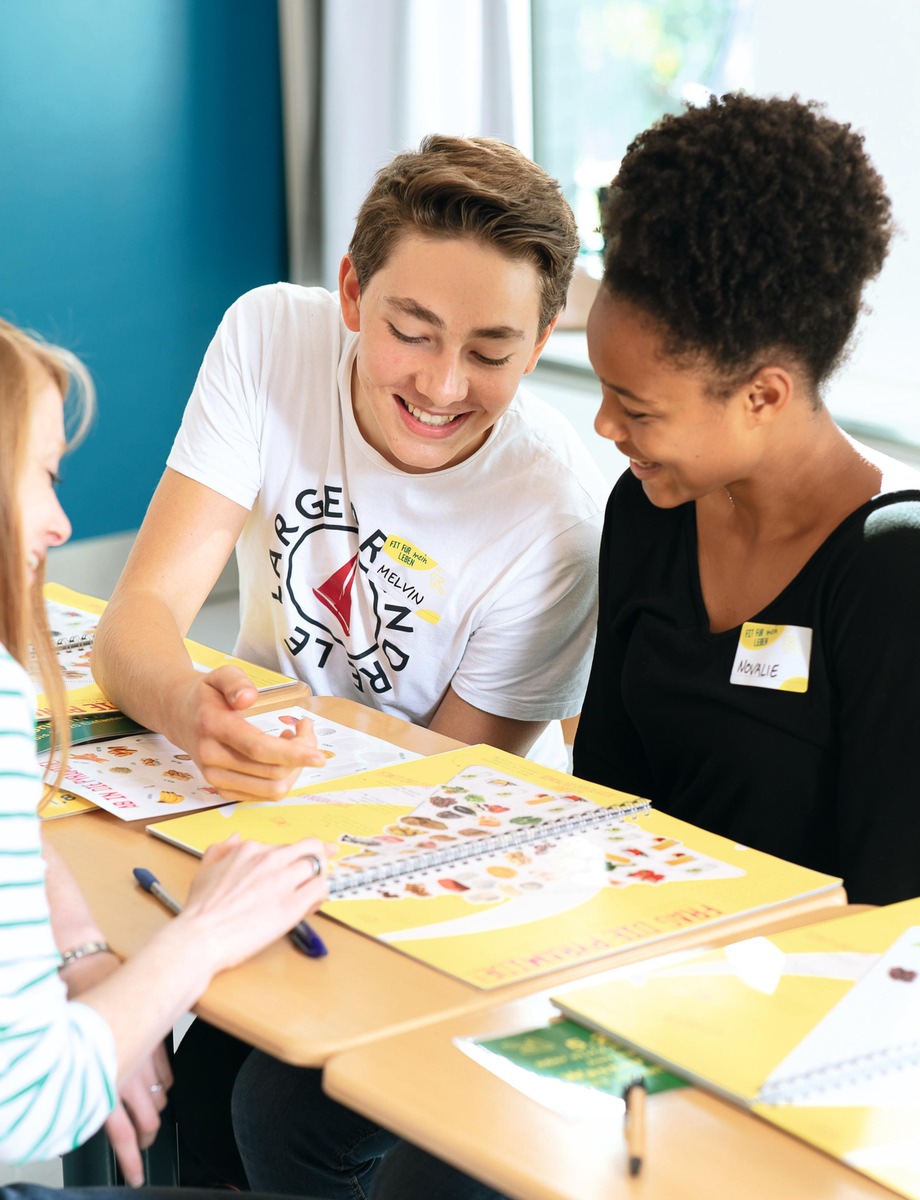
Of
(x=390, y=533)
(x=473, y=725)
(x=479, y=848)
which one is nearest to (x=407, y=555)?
(x=390, y=533)

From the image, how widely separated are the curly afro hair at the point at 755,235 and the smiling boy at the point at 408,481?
0.98 feet

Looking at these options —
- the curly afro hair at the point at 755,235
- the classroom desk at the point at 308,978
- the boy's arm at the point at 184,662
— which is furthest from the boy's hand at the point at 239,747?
the curly afro hair at the point at 755,235

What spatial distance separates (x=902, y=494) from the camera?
133 cm

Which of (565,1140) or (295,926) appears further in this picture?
(295,926)

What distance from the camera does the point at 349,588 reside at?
1772 mm

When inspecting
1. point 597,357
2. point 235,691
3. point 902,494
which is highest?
point 597,357

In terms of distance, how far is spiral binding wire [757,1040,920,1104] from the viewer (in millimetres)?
812

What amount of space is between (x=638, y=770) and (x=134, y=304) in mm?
2626

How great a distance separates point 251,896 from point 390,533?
0.79 metres

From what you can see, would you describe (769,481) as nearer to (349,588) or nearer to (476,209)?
(476,209)

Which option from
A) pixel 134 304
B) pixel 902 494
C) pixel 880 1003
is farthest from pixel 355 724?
pixel 134 304

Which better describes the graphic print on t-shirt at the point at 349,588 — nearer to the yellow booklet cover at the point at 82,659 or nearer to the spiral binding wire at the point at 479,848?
the yellow booklet cover at the point at 82,659

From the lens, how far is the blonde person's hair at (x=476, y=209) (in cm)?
156

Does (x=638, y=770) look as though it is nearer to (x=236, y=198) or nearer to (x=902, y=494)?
(x=902, y=494)
